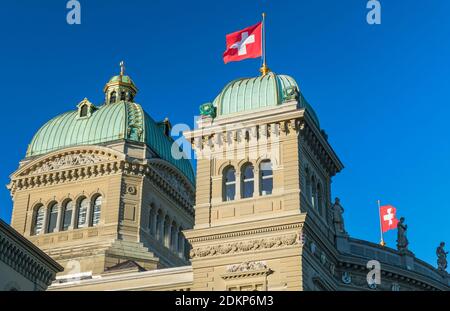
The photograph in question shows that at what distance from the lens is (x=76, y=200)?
70750 millimetres

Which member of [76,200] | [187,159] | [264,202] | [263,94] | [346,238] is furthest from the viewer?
[187,159]

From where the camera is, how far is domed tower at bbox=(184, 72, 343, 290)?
47.3m

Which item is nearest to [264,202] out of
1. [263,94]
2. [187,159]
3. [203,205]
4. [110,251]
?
[203,205]

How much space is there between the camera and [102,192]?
230 feet

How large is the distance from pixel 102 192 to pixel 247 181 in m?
22.4

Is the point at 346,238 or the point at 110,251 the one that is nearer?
the point at 346,238

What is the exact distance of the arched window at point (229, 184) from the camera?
2002 inches

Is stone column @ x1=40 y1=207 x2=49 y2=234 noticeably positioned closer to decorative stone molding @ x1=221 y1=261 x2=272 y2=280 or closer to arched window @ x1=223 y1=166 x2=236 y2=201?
arched window @ x1=223 y1=166 x2=236 y2=201

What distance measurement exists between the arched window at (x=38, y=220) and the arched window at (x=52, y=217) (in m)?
0.57

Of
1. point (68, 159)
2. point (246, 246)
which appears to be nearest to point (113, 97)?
point (68, 159)

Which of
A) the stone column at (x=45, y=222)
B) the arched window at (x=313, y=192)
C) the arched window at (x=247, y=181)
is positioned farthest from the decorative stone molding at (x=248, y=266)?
the stone column at (x=45, y=222)

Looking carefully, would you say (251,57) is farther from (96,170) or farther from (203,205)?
(96,170)

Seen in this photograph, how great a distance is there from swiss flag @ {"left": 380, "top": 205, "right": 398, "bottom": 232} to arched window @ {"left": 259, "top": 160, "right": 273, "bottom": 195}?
21712mm
